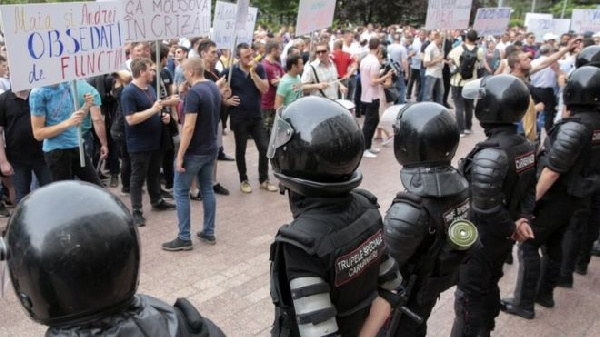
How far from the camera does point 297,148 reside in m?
2.08

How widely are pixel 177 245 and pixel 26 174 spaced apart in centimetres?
182

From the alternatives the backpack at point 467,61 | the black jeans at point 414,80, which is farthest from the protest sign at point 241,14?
the black jeans at point 414,80

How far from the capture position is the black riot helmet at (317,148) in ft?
6.77

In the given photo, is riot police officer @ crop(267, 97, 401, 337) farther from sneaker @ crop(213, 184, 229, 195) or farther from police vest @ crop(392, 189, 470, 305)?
sneaker @ crop(213, 184, 229, 195)

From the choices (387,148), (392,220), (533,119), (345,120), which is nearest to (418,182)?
(392,220)

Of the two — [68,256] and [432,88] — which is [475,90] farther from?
[432,88]

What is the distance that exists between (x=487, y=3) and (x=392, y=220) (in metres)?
45.2

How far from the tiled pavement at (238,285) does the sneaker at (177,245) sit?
0.18 ft

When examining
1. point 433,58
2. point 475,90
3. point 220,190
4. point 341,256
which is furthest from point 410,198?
point 433,58

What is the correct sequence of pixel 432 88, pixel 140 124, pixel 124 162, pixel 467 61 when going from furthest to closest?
1. pixel 432 88
2. pixel 467 61
3. pixel 124 162
4. pixel 140 124

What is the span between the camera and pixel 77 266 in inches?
53.1

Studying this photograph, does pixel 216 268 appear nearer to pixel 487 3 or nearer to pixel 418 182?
pixel 418 182

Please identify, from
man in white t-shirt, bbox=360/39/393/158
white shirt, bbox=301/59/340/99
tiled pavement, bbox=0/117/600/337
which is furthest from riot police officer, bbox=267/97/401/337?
man in white t-shirt, bbox=360/39/393/158

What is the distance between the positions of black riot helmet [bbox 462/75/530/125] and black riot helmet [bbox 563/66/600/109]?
41.1 inches
